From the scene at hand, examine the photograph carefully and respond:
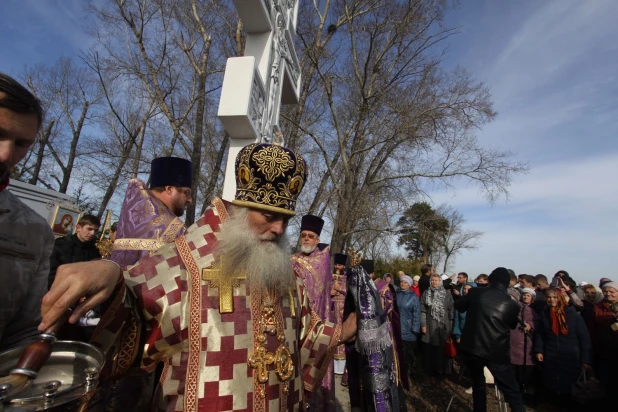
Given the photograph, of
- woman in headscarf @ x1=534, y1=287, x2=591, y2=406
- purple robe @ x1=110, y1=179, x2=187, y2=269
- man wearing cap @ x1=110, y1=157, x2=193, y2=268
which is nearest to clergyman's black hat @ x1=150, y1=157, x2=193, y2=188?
man wearing cap @ x1=110, y1=157, x2=193, y2=268

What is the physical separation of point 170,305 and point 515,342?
24.8ft

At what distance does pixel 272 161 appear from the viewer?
2.13 metres

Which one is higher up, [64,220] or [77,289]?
[64,220]

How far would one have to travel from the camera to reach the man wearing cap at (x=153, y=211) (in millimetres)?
2866

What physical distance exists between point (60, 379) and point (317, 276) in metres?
4.24

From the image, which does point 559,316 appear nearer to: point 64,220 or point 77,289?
point 77,289

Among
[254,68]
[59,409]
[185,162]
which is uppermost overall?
[254,68]

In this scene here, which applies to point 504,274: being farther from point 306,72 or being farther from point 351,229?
point 306,72

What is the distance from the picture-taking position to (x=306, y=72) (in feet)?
41.2

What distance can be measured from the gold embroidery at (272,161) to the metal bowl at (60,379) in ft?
4.10

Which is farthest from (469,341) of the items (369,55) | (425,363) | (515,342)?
(369,55)

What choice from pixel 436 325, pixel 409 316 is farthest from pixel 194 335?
pixel 436 325

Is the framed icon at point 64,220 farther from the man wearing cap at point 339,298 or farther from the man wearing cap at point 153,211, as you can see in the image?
the man wearing cap at point 153,211

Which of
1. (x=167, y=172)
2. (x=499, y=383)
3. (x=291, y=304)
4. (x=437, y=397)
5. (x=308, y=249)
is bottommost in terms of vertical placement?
(x=437, y=397)
